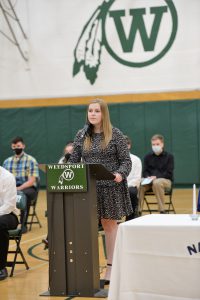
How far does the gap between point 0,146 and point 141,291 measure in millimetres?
13681

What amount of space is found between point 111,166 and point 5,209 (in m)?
1.64

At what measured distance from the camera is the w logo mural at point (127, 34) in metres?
16.1

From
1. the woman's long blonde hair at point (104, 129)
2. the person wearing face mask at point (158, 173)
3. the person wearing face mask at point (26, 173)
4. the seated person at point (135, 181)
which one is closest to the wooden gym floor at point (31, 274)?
the person wearing face mask at point (26, 173)

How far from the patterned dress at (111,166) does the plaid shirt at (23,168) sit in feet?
16.6

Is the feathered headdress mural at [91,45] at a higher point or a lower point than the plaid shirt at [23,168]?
higher

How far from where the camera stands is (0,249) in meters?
6.55

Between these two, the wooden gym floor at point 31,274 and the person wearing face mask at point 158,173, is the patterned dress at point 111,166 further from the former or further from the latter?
the person wearing face mask at point 158,173

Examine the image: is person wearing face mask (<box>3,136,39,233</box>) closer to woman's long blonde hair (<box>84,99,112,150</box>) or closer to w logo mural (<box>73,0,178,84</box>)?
woman's long blonde hair (<box>84,99,112,150</box>)

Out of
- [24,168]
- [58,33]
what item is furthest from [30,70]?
[24,168]

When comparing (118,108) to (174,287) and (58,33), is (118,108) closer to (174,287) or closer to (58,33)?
(58,33)

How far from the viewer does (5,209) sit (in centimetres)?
664

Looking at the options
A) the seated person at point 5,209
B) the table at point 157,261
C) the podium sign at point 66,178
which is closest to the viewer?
the table at point 157,261

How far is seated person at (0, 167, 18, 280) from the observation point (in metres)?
6.58

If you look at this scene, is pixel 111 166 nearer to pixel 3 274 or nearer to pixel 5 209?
pixel 5 209
